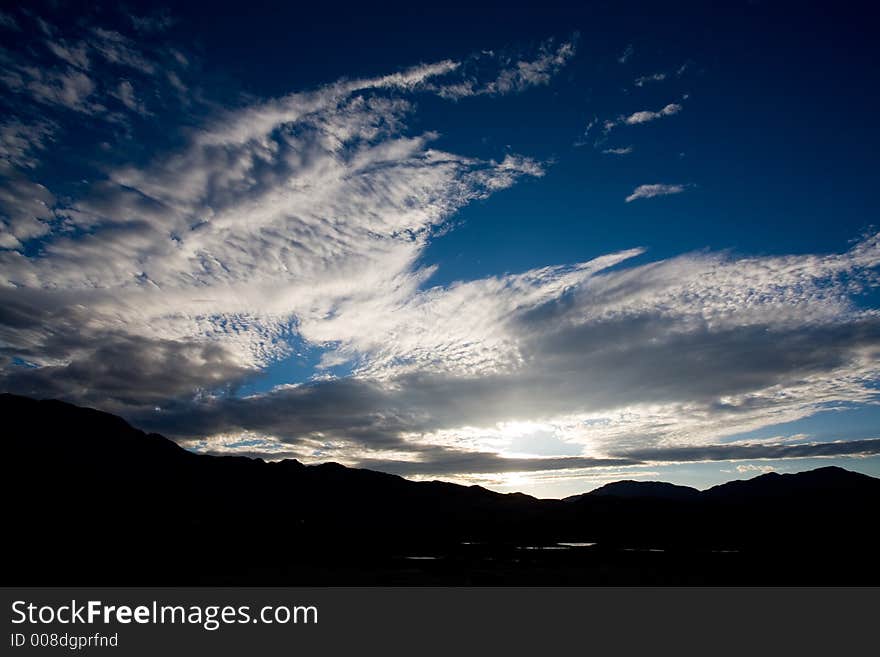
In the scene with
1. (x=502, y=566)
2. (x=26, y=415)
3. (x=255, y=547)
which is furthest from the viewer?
(x=26, y=415)

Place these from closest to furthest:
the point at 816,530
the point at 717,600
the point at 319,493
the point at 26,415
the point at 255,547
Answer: the point at 717,600 < the point at 255,547 < the point at 816,530 < the point at 26,415 < the point at 319,493

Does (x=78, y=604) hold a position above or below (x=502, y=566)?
above

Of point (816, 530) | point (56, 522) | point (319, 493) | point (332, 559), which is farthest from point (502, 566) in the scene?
point (319, 493)

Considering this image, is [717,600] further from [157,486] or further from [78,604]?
[157,486]

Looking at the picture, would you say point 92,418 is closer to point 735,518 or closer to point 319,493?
point 319,493

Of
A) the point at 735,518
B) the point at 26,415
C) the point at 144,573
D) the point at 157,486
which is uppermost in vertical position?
the point at 26,415

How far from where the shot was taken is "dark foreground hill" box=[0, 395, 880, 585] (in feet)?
138

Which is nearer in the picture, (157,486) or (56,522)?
(56,522)

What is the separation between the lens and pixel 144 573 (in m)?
39.6

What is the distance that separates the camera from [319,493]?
184m

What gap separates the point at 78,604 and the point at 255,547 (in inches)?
1821

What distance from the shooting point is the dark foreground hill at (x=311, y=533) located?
42031 mm

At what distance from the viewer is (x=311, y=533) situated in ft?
326

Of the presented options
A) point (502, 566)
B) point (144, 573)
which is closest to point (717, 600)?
point (502, 566)
